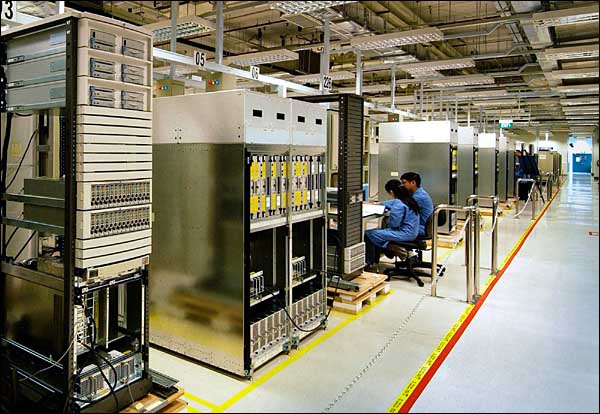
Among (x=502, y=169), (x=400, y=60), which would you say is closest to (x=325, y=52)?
(x=400, y=60)

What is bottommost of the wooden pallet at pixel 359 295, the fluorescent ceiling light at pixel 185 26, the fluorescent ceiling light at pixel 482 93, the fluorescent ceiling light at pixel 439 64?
the wooden pallet at pixel 359 295

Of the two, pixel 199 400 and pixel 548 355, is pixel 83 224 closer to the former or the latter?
pixel 199 400

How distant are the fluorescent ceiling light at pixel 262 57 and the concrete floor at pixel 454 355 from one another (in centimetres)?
393

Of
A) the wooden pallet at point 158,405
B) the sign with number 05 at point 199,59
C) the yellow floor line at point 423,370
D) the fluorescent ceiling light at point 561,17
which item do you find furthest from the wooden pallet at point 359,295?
the fluorescent ceiling light at point 561,17

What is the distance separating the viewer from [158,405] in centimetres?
256

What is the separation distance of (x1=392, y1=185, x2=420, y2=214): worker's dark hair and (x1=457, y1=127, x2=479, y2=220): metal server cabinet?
4055 millimetres

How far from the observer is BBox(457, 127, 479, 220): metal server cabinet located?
926 cm

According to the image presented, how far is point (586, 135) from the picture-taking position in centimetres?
145

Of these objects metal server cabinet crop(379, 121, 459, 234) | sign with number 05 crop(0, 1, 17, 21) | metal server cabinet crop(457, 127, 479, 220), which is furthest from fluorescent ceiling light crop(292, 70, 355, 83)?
sign with number 05 crop(0, 1, 17, 21)

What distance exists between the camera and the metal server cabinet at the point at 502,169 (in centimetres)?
1359

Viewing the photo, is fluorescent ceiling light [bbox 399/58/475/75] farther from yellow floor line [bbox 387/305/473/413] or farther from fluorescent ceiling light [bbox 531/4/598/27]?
yellow floor line [bbox 387/305/473/413]

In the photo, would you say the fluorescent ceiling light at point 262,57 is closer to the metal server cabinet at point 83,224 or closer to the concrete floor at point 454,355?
the concrete floor at point 454,355

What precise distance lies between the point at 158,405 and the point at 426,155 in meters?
6.46

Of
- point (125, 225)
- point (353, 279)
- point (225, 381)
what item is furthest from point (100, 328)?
point (353, 279)
